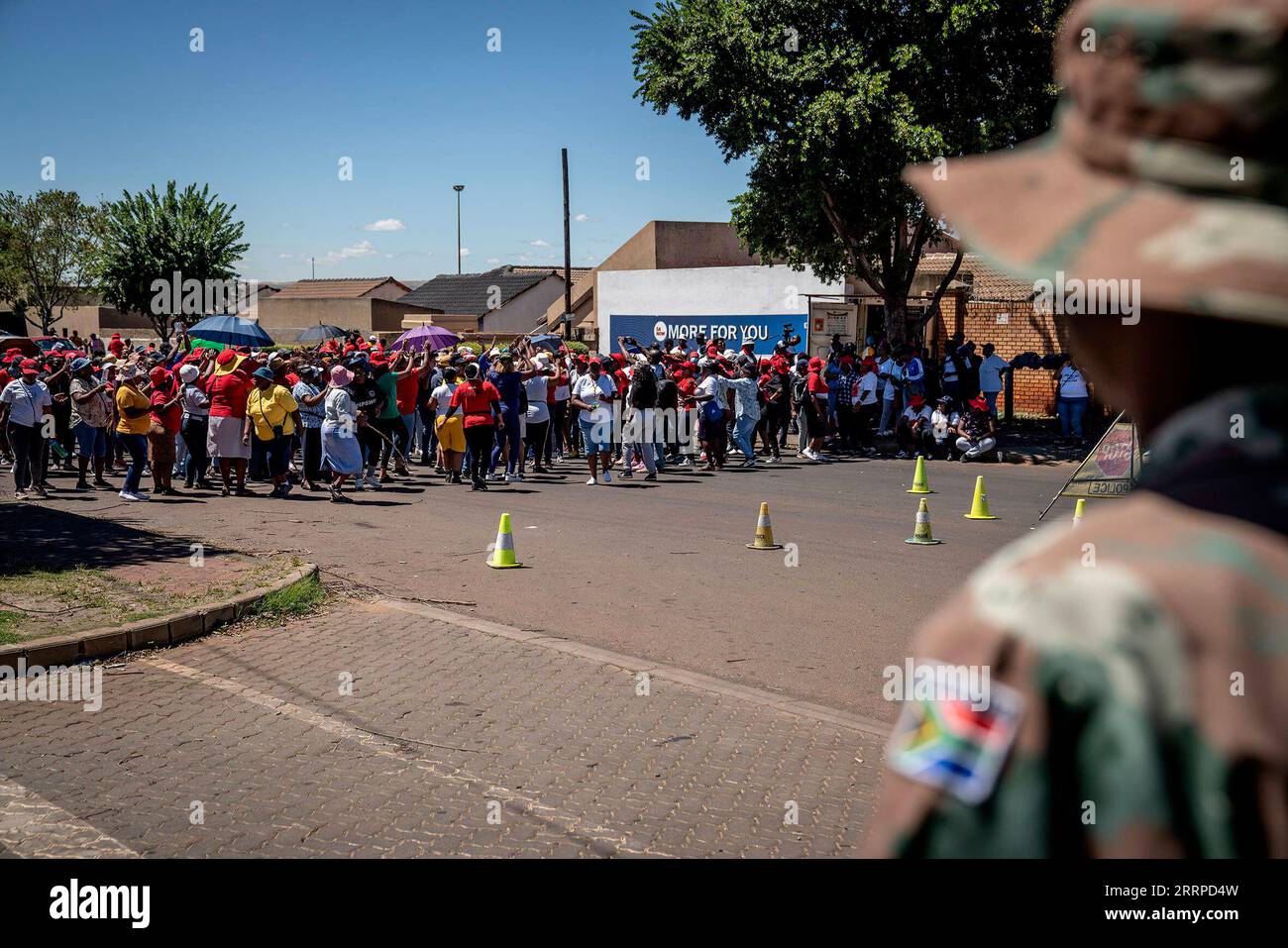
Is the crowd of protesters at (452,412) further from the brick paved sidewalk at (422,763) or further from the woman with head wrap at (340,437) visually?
the brick paved sidewalk at (422,763)

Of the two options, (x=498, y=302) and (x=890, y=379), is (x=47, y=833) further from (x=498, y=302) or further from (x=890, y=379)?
(x=498, y=302)

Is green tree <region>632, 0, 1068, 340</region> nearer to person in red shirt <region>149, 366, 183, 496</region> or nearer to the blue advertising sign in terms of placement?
the blue advertising sign

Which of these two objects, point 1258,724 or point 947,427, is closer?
point 1258,724

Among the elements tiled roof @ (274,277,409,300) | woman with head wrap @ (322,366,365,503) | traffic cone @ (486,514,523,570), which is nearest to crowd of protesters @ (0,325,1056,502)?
woman with head wrap @ (322,366,365,503)

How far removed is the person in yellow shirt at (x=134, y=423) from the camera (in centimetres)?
1573

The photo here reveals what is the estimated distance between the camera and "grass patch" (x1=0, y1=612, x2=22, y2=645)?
25.0 feet

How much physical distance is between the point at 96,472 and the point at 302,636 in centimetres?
1087

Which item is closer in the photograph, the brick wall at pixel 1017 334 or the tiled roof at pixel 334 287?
the brick wall at pixel 1017 334

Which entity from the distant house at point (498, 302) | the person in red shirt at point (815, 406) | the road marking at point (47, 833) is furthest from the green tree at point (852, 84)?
the distant house at point (498, 302)

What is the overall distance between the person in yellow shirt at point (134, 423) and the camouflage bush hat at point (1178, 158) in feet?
53.7

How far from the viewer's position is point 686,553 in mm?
12039

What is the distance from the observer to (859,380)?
22.7m
